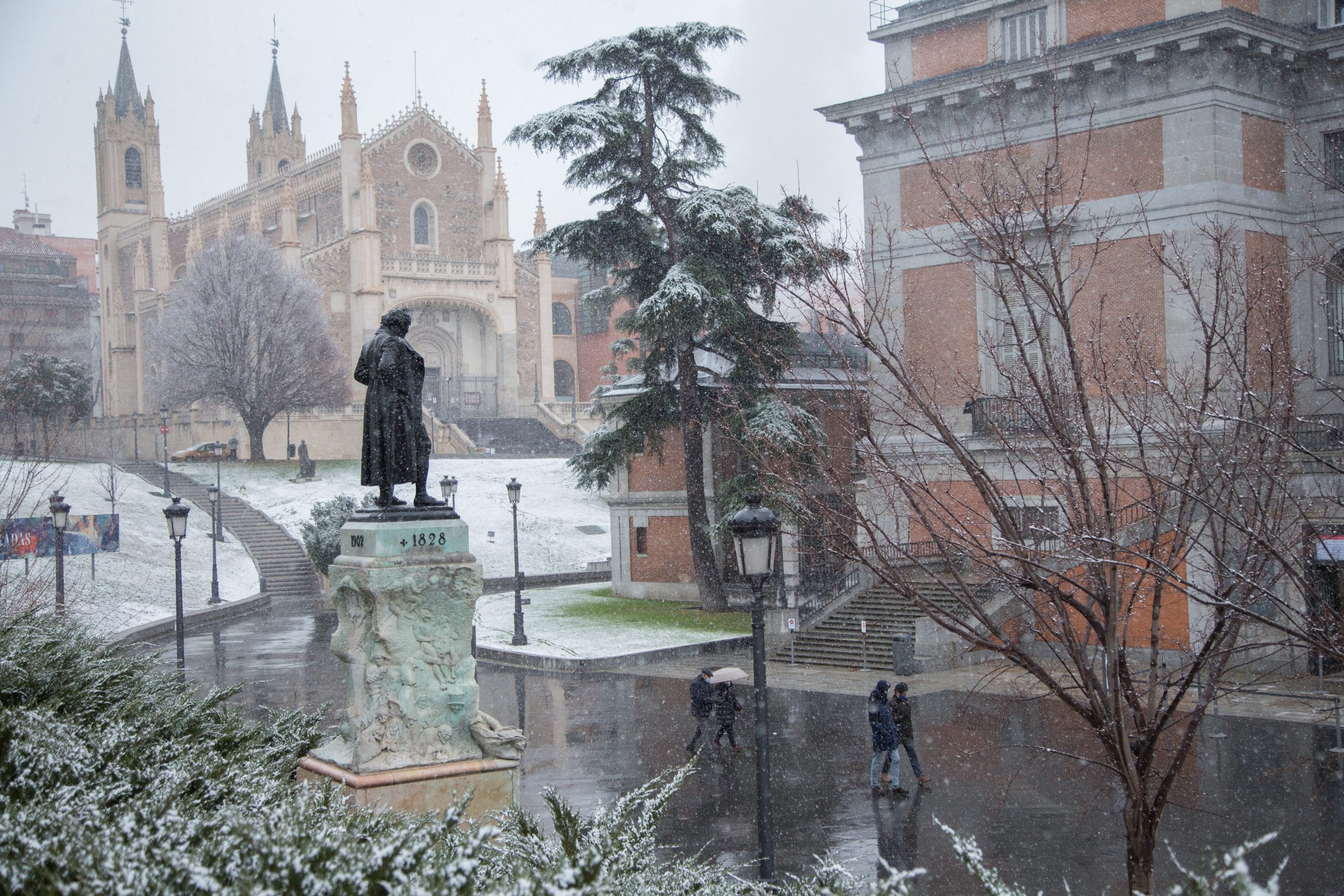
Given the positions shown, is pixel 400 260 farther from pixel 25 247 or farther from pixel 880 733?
pixel 880 733

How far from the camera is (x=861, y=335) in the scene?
279 inches

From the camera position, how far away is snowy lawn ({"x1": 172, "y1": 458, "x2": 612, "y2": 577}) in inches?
1613

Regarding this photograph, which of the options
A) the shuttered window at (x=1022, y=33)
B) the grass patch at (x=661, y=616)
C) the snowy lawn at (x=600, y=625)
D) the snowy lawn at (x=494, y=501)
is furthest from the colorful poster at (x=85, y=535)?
the shuttered window at (x=1022, y=33)

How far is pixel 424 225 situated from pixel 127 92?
27.5 m

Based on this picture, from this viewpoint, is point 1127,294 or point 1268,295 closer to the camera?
point 1268,295

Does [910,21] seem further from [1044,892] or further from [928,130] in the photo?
[1044,892]

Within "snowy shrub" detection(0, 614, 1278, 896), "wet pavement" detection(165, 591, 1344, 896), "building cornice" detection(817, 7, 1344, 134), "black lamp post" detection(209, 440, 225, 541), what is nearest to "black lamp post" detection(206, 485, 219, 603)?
"black lamp post" detection(209, 440, 225, 541)

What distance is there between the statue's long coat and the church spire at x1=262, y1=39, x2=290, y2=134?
8499cm

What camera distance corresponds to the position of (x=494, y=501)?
44.9 metres

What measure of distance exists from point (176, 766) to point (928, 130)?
1866 centimetres

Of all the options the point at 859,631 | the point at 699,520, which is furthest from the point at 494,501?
the point at 859,631

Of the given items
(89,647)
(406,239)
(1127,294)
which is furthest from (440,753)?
(406,239)

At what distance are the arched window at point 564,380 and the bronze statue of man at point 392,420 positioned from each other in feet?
207

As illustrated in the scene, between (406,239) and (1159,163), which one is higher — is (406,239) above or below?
above
